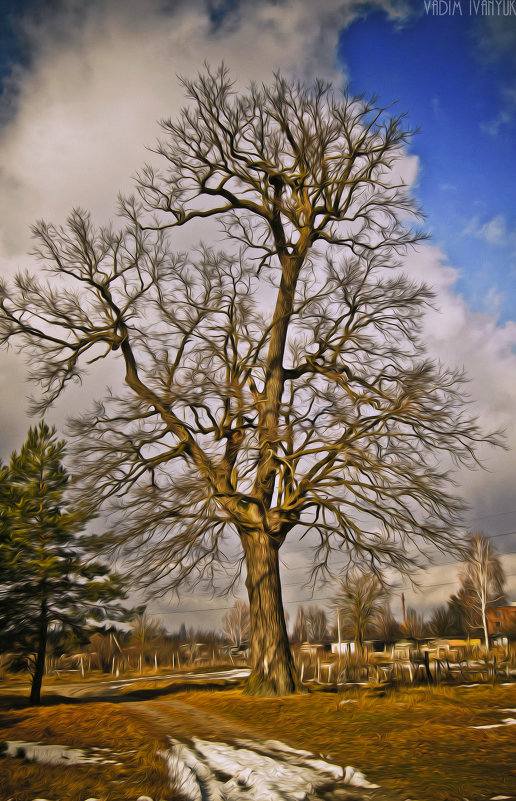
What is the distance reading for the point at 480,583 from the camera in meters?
44.0

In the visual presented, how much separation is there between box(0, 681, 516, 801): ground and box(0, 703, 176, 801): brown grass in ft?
0.04

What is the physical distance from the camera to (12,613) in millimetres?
15164

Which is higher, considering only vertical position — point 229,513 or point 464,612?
point 229,513

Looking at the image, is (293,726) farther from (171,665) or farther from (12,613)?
(171,665)

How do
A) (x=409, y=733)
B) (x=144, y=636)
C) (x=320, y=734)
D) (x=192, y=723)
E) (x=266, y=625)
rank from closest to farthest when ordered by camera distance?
(x=409, y=733) < (x=320, y=734) < (x=192, y=723) < (x=266, y=625) < (x=144, y=636)

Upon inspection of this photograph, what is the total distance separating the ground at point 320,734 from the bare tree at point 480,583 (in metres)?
31.2

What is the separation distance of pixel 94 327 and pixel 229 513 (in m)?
6.04

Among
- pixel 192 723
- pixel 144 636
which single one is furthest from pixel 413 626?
pixel 192 723

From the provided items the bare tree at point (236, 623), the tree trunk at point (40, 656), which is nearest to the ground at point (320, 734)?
the tree trunk at point (40, 656)

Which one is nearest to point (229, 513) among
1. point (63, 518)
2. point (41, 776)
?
point (63, 518)

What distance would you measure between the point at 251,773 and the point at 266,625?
8.34 meters

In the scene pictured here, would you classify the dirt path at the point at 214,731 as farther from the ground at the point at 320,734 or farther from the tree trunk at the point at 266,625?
the tree trunk at the point at 266,625

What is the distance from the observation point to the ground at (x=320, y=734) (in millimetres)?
5512

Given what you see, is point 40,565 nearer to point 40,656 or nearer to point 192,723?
point 40,656
